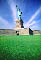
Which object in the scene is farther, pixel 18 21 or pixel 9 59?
pixel 18 21

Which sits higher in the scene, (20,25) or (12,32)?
(20,25)

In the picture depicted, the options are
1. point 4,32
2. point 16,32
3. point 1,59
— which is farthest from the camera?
point 16,32

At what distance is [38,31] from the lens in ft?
113

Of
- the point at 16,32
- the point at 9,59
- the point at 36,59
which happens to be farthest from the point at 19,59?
the point at 16,32

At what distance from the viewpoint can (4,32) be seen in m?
27.9

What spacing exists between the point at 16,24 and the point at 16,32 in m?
5.49

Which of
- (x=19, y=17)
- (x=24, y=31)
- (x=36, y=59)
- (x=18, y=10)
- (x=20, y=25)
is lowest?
(x=36, y=59)

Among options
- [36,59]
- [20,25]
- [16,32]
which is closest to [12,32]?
[16,32]

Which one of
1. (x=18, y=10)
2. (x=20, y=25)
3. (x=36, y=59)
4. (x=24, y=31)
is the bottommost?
(x=36, y=59)

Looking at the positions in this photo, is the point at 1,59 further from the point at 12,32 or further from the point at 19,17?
the point at 19,17

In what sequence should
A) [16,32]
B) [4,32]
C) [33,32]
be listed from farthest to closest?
[33,32] → [16,32] → [4,32]

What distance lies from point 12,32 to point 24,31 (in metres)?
3.81

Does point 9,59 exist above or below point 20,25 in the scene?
below

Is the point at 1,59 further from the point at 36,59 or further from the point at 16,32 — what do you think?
the point at 16,32
